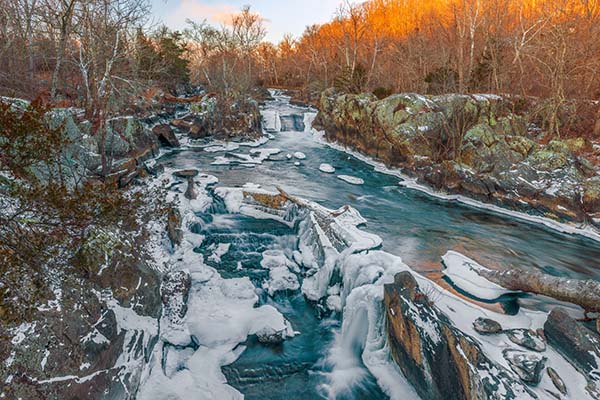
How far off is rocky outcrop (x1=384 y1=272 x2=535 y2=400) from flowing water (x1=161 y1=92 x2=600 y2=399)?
0.82 meters

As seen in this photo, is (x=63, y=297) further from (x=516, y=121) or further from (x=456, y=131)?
(x=516, y=121)

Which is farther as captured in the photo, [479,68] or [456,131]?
[479,68]

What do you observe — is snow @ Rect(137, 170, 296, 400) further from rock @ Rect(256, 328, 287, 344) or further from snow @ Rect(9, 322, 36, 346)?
snow @ Rect(9, 322, 36, 346)

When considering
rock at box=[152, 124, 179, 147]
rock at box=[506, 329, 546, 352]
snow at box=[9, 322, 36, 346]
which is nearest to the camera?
snow at box=[9, 322, 36, 346]

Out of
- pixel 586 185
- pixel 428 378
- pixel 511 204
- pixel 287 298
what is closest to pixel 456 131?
pixel 511 204

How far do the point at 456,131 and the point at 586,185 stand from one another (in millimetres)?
5397

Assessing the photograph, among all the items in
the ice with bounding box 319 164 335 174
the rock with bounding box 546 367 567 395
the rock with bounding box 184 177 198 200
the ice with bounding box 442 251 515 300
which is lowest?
the ice with bounding box 442 251 515 300

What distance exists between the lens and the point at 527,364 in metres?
4.48

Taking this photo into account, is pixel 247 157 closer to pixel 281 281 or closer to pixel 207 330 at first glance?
pixel 281 281

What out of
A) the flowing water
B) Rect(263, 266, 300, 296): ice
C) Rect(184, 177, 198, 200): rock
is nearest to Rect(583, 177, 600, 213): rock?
the flowing water

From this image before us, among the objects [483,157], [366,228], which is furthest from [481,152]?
[366,228]

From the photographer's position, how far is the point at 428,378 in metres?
4.75

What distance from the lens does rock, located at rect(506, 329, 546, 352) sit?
488 centimetres

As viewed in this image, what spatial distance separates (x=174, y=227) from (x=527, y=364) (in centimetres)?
797
